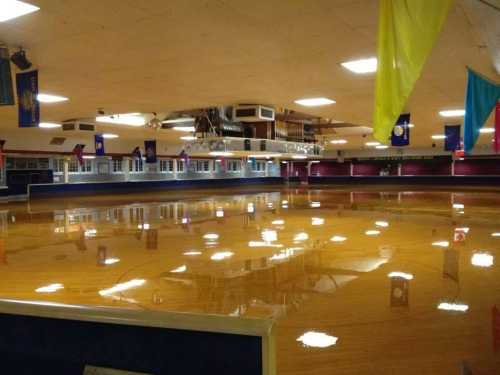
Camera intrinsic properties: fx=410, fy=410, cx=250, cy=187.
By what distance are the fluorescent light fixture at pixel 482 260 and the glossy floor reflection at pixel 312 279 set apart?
0.01 metres

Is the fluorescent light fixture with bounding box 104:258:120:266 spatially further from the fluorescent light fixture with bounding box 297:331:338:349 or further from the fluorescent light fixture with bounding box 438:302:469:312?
the fluorescent light fixture with bounding box 438:302:469:312

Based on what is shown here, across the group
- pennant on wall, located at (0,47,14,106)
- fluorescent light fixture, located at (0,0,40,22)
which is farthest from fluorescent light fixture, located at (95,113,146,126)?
fluorescent light fixture, located at (0,0,40,22)

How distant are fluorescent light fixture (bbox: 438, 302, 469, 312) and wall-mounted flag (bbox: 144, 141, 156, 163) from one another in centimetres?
1708

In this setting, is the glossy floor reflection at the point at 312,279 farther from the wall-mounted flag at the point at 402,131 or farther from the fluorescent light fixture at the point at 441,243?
the wall-mounted flag at the point at 402,131

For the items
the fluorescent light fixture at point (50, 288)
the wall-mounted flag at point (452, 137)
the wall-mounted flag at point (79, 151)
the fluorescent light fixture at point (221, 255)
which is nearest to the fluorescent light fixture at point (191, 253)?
the fluorescent light fixture at point (221, 255)

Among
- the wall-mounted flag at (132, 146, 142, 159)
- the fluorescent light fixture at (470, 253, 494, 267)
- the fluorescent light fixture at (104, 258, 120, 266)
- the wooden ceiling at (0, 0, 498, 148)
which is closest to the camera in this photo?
the wooden ceiling at (0, 0, 498, 148)

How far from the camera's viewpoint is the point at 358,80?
23.1ft

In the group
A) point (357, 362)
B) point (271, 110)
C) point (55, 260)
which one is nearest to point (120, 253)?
point (55, 260)

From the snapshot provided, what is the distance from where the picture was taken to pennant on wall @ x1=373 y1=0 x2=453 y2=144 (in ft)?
8.48

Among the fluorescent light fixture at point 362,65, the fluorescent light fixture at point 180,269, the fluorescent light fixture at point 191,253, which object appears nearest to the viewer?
the fluorescent light fixture at point 180,269

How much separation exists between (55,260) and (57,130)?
445 inches

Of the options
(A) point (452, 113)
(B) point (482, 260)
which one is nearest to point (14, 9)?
(B) point (482, 260)

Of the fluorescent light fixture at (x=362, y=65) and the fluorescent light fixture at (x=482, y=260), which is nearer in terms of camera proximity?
the fluorescent light fixture at (x=482, y=260)

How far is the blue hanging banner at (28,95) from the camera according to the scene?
19.1ft
